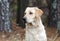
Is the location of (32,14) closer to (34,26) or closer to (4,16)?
(34,26)

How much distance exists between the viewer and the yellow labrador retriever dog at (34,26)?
26.4 ft

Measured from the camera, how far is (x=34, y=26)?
814 centimetres

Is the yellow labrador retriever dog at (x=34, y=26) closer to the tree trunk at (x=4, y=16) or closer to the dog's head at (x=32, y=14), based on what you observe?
the dog's head at (x=32, y=14)

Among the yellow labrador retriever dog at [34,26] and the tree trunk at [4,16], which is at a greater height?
the yellow labrador retriever dog at [34,26]

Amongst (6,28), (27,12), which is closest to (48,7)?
(6,28)

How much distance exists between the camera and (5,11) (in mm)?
12438

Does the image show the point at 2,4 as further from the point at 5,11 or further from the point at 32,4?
the point at 32,4

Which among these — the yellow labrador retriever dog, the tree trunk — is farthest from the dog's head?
the tree trunk

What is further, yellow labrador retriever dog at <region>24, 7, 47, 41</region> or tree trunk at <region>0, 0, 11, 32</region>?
tree trunk at <region>0, 0, 11, 32</region>

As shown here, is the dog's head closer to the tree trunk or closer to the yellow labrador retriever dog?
the yellow labrador retriever dog

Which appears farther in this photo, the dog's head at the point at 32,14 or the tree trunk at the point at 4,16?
the tree trunk at the point at 4,16

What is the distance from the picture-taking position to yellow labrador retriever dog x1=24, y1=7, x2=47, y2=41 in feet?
26.4

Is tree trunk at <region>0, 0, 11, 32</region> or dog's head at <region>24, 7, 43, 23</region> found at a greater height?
dog's head at <region>24, 7, 43, 23</region>

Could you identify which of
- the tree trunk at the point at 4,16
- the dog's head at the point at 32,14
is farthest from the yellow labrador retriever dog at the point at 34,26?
the tree trunk at the point at 4,16
